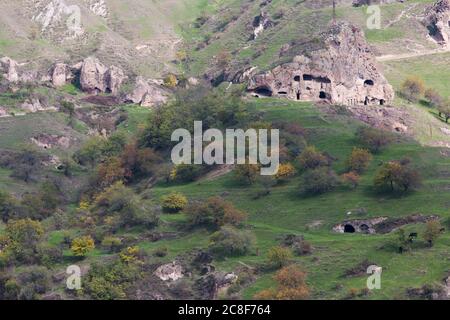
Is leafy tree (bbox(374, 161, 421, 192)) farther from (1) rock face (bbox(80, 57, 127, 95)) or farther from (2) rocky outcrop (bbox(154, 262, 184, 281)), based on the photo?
(1) rock face (bbox(80, 57, 127, 95))

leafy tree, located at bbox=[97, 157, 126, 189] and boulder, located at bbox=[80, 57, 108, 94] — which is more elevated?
boulder, located at bbox=[80, 57, 108, 94]

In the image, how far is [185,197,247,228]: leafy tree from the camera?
118125mm

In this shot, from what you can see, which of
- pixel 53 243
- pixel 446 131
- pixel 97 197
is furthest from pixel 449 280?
pixel 446 131

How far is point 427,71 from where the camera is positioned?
185 meters

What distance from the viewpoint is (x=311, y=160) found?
13050cm

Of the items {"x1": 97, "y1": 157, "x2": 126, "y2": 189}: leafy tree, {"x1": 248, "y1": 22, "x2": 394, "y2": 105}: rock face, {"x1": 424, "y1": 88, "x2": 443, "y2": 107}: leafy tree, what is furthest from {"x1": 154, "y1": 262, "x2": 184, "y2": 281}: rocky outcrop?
{"x1": 424, "y1": 88, "x2": 443, "y2": 107}: leafy tree

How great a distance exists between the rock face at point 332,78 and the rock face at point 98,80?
38.4 m

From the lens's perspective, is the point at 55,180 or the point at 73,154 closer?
the point at 55,180

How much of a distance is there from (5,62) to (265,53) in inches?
1514

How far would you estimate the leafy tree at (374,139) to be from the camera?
13462cm

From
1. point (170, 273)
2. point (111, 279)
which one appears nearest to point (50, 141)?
point (170, 273)

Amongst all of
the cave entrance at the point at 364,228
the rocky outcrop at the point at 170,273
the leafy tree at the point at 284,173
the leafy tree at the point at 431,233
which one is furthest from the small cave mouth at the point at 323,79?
the leafy tree at the point at 431,233
